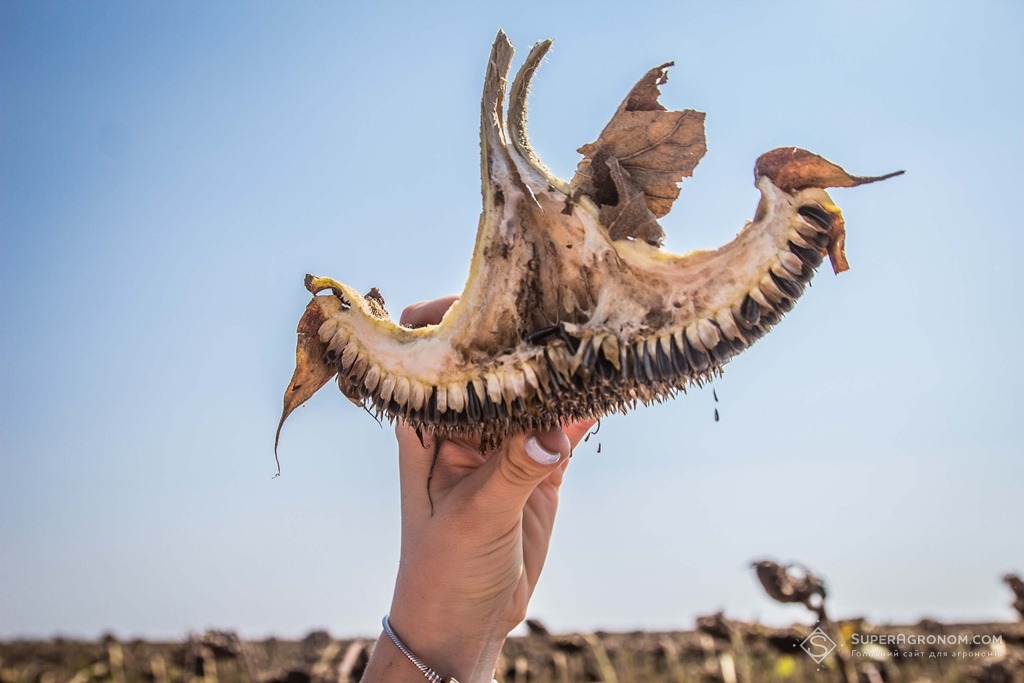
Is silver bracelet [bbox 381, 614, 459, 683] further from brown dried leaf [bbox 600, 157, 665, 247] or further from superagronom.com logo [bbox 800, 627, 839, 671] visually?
superagronom.com logo [bbox 800, 627, 839, 671]

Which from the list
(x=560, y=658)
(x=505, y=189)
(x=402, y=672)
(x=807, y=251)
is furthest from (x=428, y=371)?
(x=560, y=658)

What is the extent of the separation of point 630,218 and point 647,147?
254 mm

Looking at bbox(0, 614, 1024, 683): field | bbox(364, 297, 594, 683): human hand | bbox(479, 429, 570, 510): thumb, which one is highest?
bbox(479, 429, 570, 510): thumb

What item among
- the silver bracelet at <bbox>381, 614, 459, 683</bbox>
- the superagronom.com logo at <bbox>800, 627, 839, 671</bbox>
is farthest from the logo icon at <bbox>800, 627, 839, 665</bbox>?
the silver bracelet at <bbox>381, 614, 459, 683</bbox>

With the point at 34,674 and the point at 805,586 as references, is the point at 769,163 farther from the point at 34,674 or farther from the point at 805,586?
the point at 34,674

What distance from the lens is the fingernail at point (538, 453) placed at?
3.01 meters

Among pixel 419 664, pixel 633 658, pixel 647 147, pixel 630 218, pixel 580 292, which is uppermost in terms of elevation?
pixel 647 147

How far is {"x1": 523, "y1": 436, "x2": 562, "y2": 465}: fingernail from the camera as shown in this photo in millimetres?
3008

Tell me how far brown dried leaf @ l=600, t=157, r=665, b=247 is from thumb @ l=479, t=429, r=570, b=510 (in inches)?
28.1

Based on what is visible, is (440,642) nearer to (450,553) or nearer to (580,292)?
(450,553)

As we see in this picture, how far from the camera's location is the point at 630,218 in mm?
2801

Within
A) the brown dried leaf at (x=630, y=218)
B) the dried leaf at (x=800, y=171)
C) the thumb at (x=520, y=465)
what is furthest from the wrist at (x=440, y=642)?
the dried leaf at (x=800, y=171)

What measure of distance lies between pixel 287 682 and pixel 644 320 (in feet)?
19.3

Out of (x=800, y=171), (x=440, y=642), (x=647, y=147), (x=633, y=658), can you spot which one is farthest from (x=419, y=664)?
(x=633, y=658)
